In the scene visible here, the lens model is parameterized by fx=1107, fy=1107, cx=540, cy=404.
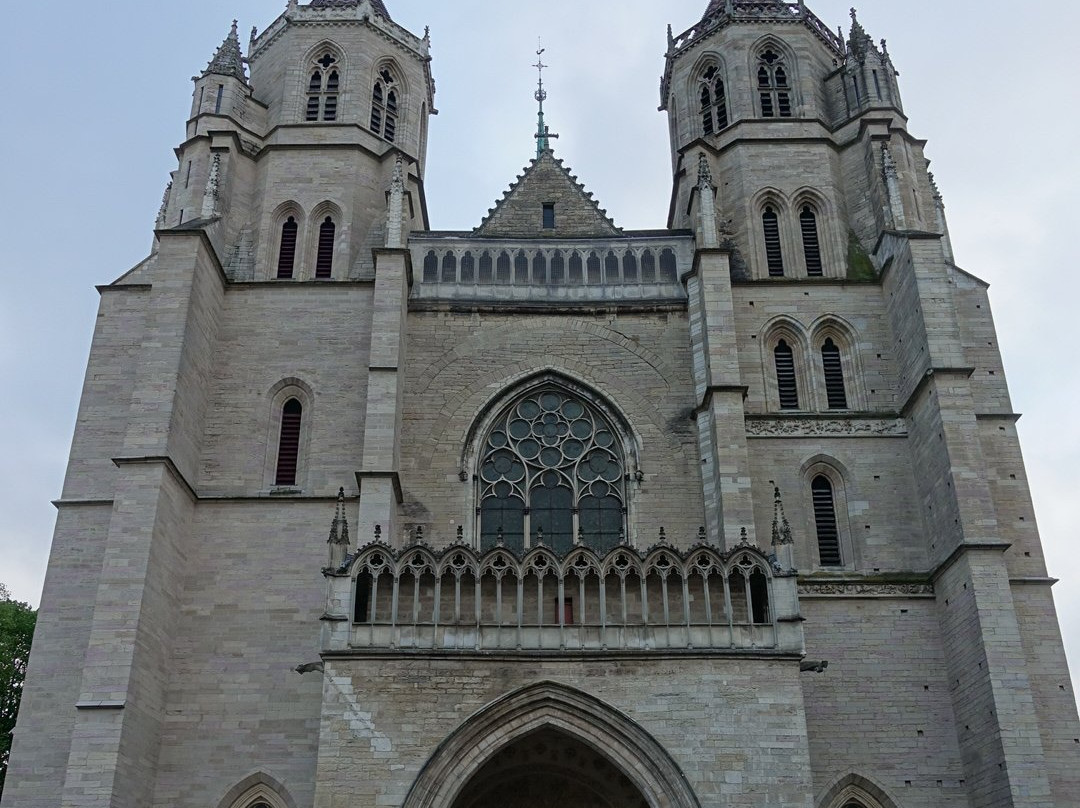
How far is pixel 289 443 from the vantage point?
20.9 meters

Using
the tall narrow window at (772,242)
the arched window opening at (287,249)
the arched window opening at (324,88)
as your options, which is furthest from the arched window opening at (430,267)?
the tall narrow window at (772,242)

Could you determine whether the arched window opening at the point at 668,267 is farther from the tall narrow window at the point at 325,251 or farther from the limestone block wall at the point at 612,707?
the limestone block wall at the point at 612,707

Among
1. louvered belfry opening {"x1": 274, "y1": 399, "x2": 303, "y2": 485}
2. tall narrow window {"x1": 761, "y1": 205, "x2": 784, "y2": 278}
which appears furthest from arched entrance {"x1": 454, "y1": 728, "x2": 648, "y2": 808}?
tall narrow window {"x1": 761, "y1": 205, "x2": 784, "y2": 278}

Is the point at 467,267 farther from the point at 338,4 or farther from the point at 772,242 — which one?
the point at 338,4

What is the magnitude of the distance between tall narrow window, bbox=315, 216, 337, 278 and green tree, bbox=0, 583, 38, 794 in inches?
462

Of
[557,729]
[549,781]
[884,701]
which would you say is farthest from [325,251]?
[884,701]

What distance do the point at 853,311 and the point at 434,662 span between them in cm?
1161

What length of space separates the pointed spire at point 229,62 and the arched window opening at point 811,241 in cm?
1293

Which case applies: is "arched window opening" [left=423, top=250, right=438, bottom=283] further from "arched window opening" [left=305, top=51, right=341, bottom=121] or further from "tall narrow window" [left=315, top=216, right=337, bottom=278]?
"arched window opening" [left=305, top=51, right=341, bottom=121]

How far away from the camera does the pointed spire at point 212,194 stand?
875 inches

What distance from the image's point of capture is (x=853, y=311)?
22.0 meters

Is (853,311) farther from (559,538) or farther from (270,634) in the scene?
(270,634)

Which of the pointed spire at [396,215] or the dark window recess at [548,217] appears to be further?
the dark window recess at [548,217]

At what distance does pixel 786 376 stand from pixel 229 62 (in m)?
14.3
